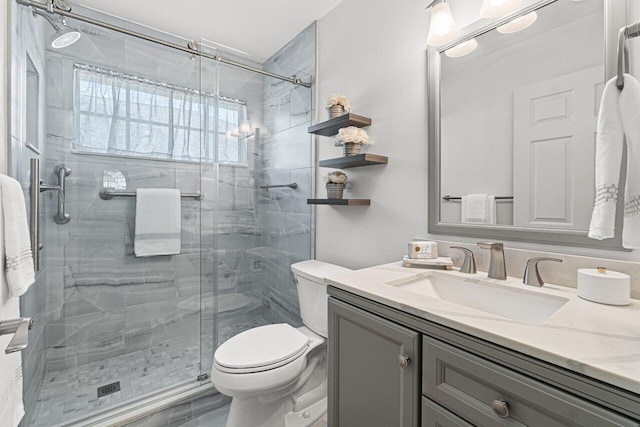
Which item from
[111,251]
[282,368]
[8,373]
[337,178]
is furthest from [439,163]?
[111,251]

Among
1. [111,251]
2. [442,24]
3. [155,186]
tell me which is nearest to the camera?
[442,24]

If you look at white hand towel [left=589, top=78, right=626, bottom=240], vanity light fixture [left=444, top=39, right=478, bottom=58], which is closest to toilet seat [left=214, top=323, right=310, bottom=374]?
white hand towel [left=589, top=78, right=626, bottom=240]

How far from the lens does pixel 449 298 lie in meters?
1.08

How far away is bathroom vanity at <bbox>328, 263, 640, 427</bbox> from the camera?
1.63 feet

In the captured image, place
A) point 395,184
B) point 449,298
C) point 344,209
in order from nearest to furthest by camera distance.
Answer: point 449,298
point 395,184
point 344,209

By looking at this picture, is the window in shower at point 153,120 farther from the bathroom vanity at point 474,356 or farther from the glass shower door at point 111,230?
the bathroom vanity at point 474,356

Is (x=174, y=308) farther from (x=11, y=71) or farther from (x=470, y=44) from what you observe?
(x=470, y=44)

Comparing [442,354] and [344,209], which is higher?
[344,209]

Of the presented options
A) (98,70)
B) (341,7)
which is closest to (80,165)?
(98,70)

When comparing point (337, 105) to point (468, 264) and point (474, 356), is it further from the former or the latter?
point (474, 356)

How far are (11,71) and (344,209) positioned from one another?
1707 mm

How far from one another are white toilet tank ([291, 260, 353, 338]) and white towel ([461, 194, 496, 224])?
27.0 inches

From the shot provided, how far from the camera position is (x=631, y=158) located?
0.66 m

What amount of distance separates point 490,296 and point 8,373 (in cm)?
149
